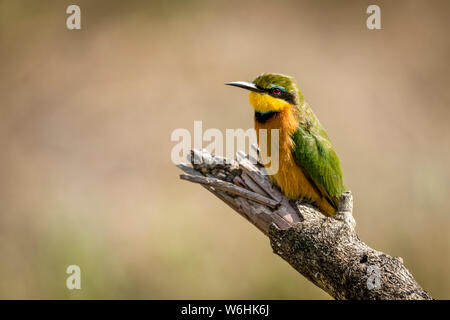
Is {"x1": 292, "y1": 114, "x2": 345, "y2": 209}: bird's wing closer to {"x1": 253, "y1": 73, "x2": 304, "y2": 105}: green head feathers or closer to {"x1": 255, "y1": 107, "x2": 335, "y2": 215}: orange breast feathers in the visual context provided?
{"x1": 255, "y1": 107, "x2": 335, "y2": 215}: orange breast feathers

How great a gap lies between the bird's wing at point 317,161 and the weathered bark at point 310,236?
184 millimetres

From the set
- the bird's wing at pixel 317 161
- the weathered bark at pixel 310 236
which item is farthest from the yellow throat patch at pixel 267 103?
the weathered bark at pixel 310 236

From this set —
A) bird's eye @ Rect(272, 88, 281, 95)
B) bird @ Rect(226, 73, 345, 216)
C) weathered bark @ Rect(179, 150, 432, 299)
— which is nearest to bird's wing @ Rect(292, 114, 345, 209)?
bird @ Rect(226, 73, 345, 216)

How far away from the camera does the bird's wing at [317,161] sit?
3.51 m

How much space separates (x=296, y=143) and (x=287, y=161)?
0.14 metres

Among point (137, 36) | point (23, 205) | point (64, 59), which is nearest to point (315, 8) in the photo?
point (137, 36)

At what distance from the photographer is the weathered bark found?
2482 mm

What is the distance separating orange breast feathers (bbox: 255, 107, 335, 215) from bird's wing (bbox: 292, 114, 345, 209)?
38 mm

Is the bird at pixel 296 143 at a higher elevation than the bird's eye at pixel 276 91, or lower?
lower

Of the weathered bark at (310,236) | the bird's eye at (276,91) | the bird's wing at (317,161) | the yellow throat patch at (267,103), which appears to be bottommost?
the weathered bark at (310,236)

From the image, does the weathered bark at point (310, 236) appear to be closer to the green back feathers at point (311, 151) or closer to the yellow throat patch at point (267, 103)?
the green back feathers at point (311, 151)

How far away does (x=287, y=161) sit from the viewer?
352cm

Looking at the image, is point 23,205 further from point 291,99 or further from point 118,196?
point 291,99

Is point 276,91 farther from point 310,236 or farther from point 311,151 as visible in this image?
point 310,236
